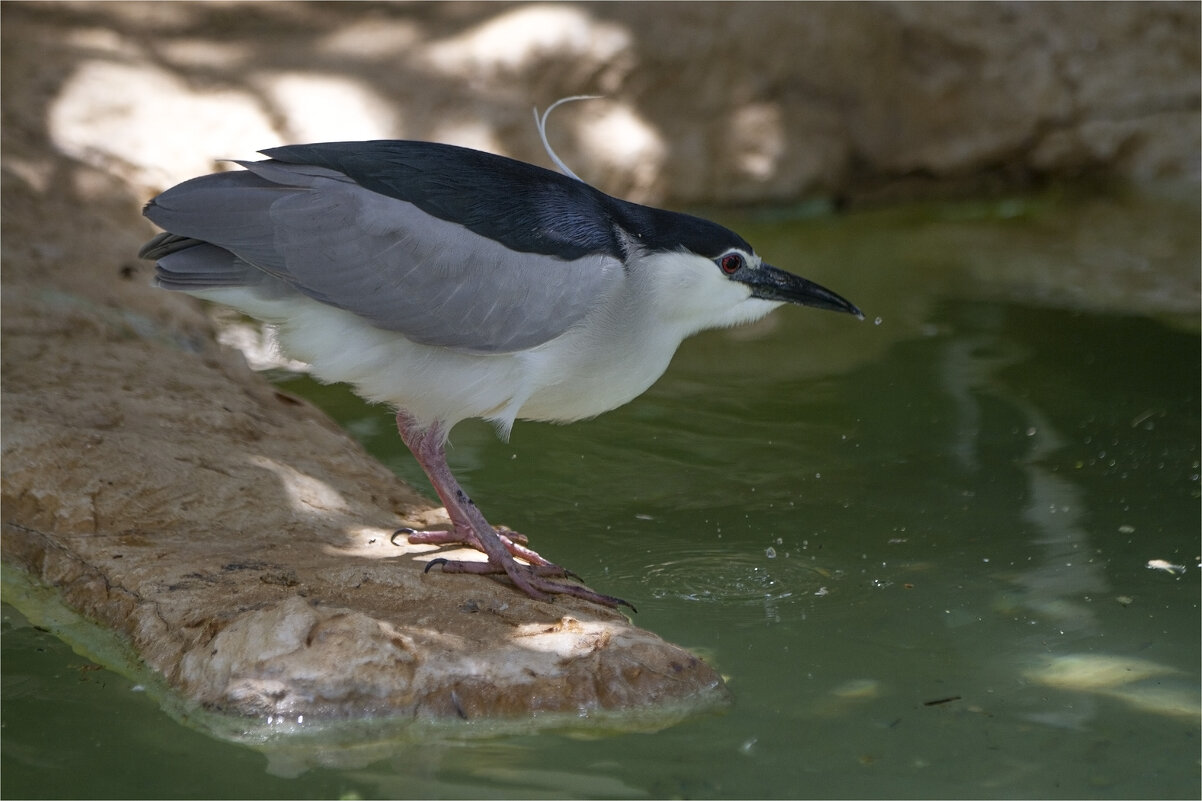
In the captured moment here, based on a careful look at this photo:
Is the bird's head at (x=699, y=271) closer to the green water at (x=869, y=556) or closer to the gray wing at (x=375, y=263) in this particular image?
the gray wing at (x=375, y=263)

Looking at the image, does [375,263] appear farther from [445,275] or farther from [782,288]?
[782,288]

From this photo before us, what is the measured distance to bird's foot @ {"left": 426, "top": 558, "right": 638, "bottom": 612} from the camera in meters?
4.28

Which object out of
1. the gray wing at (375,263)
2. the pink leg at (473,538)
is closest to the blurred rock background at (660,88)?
the gray wing at (375,263)

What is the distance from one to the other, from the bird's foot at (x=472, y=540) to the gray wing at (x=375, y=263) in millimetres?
717

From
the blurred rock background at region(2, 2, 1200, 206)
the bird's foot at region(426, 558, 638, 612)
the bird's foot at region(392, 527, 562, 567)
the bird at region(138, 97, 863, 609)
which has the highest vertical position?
the blurred rock background at region(2, 2, 1200, 206)

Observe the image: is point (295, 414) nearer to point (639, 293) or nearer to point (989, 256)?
point (639, 293)

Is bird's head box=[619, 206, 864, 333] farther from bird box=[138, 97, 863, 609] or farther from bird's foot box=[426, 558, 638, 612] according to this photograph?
bird's foot box=[426, 558, 638, 612]

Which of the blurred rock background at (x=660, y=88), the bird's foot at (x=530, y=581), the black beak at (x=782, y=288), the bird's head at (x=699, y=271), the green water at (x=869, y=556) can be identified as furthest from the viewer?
the blurred rock background at (x=660, y=88)

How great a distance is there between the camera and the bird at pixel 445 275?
4367 mm

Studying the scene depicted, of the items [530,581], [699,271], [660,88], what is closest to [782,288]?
[699,271]

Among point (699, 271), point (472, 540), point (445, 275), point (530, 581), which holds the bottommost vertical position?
point (530, 581)

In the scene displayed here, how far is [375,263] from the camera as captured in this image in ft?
14.4

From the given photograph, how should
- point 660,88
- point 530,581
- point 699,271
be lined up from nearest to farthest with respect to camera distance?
point 530,581 < point 699,271 < point 660,88

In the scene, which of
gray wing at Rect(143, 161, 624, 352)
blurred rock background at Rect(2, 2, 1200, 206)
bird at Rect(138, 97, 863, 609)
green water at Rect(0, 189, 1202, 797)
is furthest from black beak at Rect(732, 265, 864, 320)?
blurred rock background at Rect(2, 2, 1200, 206)
